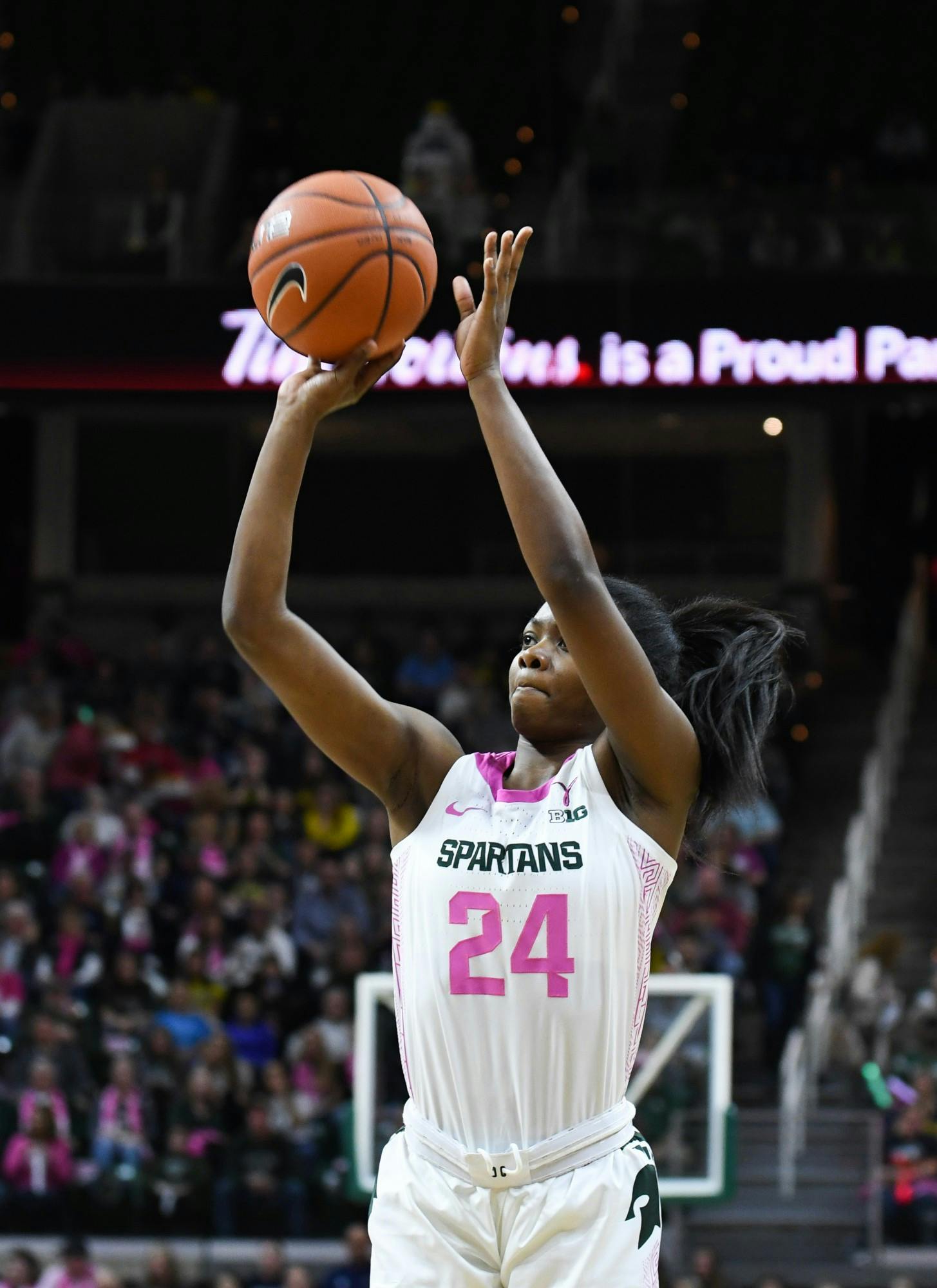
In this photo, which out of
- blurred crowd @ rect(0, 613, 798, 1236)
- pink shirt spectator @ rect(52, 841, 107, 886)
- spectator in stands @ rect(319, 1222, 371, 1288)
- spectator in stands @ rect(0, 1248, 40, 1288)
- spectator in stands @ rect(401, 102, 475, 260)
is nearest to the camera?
spectator in stands @ rect(0, 1248, 40, 1288)

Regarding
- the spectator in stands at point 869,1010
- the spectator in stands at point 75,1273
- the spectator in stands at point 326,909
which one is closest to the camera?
the spectator in stands at point 75,1273

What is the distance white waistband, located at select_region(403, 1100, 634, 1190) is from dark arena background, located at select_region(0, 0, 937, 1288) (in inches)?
193

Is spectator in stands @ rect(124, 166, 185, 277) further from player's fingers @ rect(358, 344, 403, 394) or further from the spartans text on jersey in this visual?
the spartans text on jersey

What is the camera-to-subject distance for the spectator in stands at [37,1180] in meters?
12.7

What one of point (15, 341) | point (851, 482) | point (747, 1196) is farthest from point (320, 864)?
point (851, 482)

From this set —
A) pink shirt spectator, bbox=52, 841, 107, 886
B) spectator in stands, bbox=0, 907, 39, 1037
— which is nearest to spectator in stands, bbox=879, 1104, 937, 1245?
spectator in stands, bbox=0, 907, 39, 1037

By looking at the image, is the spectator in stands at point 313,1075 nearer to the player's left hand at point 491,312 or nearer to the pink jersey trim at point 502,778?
the pink jersey trim at point 502,778

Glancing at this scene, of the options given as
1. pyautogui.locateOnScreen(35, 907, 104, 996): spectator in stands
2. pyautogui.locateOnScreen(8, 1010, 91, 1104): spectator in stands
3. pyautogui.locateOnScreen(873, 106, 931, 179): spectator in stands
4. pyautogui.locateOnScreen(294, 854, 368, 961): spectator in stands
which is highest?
pyautogui.locateOnScreen(873, 106, 931, 179): spectator in stands

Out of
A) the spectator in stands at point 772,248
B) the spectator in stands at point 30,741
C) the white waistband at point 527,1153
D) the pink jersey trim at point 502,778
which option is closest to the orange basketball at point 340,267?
the pink jersey trim at point 502,778

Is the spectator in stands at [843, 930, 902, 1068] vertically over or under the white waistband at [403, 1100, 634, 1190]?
under

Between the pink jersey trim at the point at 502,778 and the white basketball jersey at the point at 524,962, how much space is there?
0.05m

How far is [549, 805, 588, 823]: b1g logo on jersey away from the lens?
394cm

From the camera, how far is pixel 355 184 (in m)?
4.24

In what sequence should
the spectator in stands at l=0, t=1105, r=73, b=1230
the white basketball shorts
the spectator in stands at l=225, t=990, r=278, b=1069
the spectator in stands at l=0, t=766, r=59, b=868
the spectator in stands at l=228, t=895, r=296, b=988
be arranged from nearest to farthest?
the white basketball shorts → the spectator in stands at l=0, t=1105, r=73, b=1230 → the spectator in stands at l=225, t=990, r=278, b=1069 → the spectator in stands at l=228, t=895, r=296, b=988 → the spectator in stands at l=0, t=766, r=59, b=868
